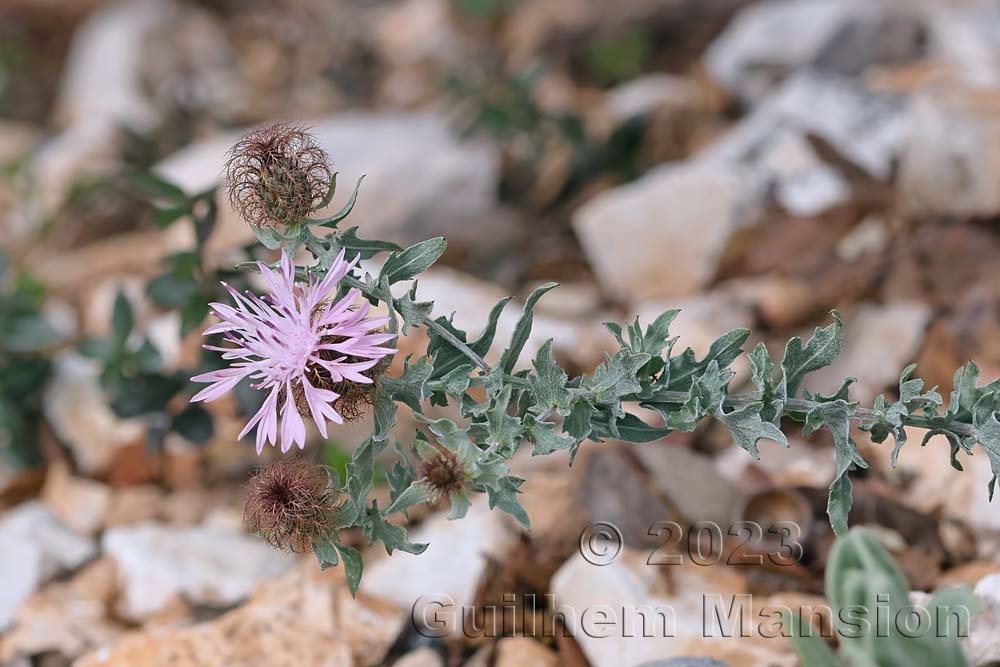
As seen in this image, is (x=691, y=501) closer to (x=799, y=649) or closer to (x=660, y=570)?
(x=660, y=570)

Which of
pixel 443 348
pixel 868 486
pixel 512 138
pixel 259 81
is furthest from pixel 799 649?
pixel 259 81

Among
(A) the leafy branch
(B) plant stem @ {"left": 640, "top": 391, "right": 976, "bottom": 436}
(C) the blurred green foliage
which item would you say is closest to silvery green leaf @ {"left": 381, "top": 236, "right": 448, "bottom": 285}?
(A) the leafy branch

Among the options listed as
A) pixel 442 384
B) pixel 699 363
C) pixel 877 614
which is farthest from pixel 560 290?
pixel 877 614

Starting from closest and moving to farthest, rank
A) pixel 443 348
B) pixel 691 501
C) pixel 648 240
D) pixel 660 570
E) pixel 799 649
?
pixel 799 649, pixel 443 348, pixel 660 570, pixel 691 501, pixel 648 240

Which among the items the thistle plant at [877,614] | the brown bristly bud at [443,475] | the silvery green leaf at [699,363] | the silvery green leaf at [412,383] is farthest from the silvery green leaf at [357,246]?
the thistle plant at [877,614]

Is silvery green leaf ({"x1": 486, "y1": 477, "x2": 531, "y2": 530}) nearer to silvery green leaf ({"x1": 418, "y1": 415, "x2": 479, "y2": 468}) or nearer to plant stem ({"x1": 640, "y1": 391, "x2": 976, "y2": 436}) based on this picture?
silvery green leaf ({"x1": 418, "y1": 415, "x2": 479, "y2": 468})

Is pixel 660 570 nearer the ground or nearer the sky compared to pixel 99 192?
nearer the ground
